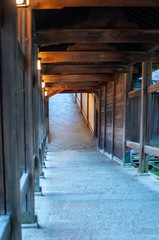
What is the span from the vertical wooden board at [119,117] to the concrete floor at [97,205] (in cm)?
89

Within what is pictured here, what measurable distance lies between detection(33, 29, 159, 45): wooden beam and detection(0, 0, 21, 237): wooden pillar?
6.96 feet

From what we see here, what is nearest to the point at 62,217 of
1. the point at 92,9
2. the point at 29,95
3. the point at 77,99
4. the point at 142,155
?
the point at 29,95

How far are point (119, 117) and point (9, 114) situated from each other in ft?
18.9

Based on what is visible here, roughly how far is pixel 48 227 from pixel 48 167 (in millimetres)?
3738

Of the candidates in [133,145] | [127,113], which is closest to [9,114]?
[133,145]

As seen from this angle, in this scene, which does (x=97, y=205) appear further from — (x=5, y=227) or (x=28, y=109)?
(x=5, y=227)

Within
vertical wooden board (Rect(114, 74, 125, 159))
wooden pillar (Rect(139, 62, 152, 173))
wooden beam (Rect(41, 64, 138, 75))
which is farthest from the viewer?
vertical wooden board (Rect(114, 74, 125, 159))

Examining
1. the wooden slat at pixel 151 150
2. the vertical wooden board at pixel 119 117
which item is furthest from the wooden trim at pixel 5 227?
the vertical wooden board at pixel 119 117

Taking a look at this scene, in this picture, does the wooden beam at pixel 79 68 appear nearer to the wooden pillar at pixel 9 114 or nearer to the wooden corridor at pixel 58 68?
the wooden corridor at pixel 58 68

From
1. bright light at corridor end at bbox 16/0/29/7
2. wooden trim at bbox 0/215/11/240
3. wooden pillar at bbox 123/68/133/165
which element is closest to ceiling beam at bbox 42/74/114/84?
wooden pillar at bbox 123/68/133/165

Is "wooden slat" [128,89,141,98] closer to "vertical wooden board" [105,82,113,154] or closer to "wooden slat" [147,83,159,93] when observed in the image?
"wooden slat" [147,83,159,93]

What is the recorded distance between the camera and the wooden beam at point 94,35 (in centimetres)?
341

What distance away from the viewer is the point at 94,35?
3.45 metres

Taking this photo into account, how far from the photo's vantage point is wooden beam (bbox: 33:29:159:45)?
11.2 ft
